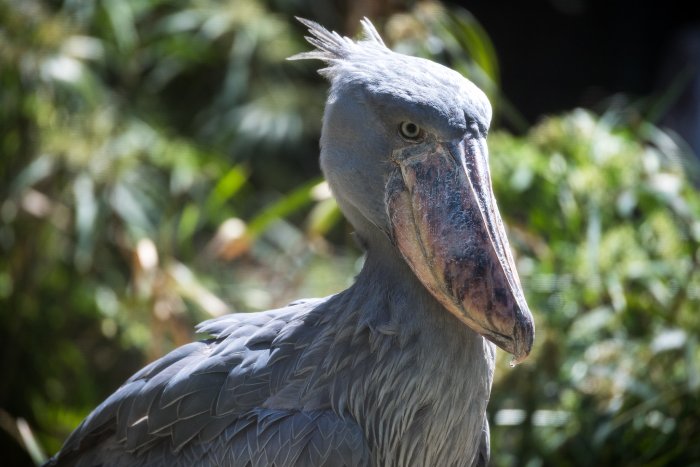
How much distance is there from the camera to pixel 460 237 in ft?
5.17

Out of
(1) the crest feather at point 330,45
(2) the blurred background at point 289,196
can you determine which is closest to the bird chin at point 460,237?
(1) the crest feather at point 330,45

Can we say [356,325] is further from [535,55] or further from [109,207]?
[535,55]

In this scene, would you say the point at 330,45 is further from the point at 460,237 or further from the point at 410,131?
the point at 460,237

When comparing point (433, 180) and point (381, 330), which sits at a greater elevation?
point (433, 180)

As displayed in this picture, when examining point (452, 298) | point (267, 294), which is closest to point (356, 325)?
point (452, 298)

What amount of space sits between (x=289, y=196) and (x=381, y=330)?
7.87 feet

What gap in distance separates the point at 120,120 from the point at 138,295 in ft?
3.93

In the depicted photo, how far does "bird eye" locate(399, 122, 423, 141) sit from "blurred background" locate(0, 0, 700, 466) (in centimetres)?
142

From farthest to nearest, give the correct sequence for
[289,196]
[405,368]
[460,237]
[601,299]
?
[289,196]
[601,299]
[405,368]
[460,237]

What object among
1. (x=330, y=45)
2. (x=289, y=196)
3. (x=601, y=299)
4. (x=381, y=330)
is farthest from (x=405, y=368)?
(x=289, y=196)

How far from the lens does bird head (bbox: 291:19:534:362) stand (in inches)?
61.1

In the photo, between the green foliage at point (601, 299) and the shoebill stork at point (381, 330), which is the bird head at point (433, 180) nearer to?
the shoebill stork at point (381, 330)

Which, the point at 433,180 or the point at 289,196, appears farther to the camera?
the point at 289,196

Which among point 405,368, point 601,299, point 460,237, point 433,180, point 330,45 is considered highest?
point 330,45
